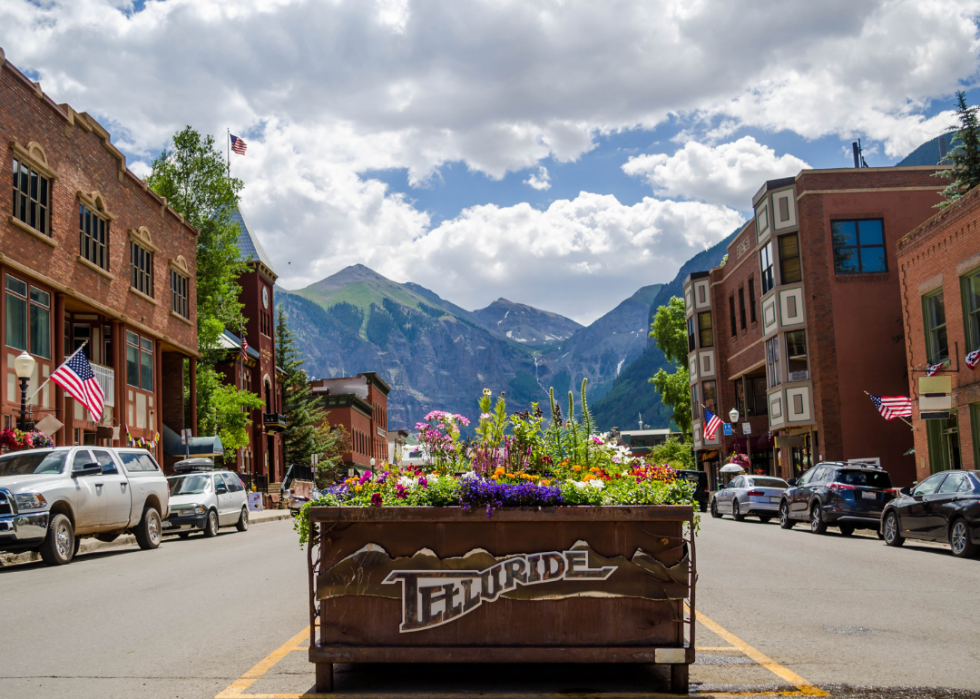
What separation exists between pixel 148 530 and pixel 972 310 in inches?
794

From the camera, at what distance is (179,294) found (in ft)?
127

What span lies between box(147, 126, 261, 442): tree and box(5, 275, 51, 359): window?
1545 centimetres

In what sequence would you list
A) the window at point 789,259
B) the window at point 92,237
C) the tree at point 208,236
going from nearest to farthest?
the window at point 92,237
the window at point 789,259
the tree at point 208,236

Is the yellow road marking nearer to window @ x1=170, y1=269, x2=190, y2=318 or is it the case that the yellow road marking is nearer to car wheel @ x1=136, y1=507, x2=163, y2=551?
car wheel @ x1=136, y1=507, x2=163, y2=551

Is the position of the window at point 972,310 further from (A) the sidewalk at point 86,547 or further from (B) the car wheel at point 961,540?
(A) the sidewalk at point 86,547

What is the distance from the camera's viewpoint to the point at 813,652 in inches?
282

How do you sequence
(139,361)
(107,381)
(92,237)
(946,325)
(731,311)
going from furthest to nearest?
(731,311), (139,361), (107,381), (92,237), (946,325)

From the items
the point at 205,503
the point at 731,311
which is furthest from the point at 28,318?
the point at 731,311

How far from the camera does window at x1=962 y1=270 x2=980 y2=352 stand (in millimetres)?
23969

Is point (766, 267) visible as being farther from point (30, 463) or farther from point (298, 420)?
point (298, 420)

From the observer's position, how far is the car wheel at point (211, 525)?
75.4ft

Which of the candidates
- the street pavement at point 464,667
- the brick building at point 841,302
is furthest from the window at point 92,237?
the brick building at point 841,302

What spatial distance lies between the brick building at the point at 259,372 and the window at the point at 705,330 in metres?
24.4

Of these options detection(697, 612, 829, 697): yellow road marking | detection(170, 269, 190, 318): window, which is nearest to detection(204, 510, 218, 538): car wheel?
detection(170, 269, 190, 318): window
